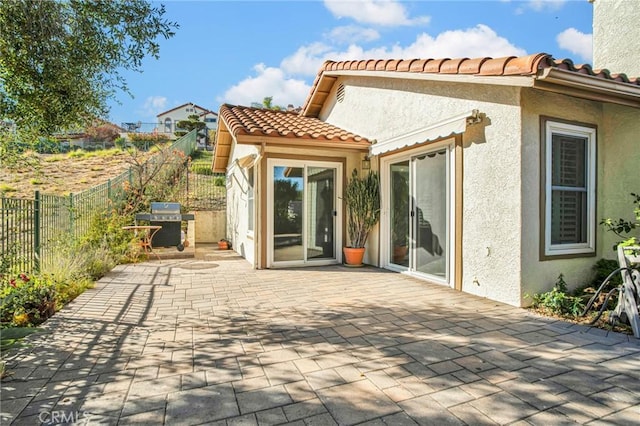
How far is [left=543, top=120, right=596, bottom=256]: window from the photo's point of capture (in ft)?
23.2

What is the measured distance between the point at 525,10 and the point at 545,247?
7.67m

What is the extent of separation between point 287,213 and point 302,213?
50cm

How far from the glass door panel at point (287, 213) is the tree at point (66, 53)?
5619 mm

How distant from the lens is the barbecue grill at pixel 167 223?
1497 cm

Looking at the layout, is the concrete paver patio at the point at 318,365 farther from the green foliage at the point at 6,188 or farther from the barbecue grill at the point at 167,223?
the green foliage at the point at 6,188

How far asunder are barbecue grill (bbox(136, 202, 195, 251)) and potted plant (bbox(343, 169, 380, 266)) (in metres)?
7.73

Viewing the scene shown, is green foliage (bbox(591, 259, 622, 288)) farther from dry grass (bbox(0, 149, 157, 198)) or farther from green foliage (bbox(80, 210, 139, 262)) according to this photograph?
dry grass (bbox(0, 149, 157, 198))

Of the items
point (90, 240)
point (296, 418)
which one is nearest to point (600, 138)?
point (296, 418)

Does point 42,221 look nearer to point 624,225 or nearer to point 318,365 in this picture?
point 318,365

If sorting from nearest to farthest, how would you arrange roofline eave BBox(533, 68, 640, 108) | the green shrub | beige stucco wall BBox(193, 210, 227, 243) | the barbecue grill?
the green shrub
roofline eave BBox(533, 68, 640, 108)
the barbecue grill
beige stucco wall BBox(193, 210, 227, 243)

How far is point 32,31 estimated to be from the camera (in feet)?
17.2

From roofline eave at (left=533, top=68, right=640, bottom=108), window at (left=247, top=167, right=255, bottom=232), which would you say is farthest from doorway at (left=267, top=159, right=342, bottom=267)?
roofline eave at (left=533, top=68, right=640, bottom=108)

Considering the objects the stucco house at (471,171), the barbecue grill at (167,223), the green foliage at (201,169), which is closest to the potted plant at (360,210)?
the stucco house at (471,171)

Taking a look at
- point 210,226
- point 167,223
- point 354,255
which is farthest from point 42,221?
point 210,226
